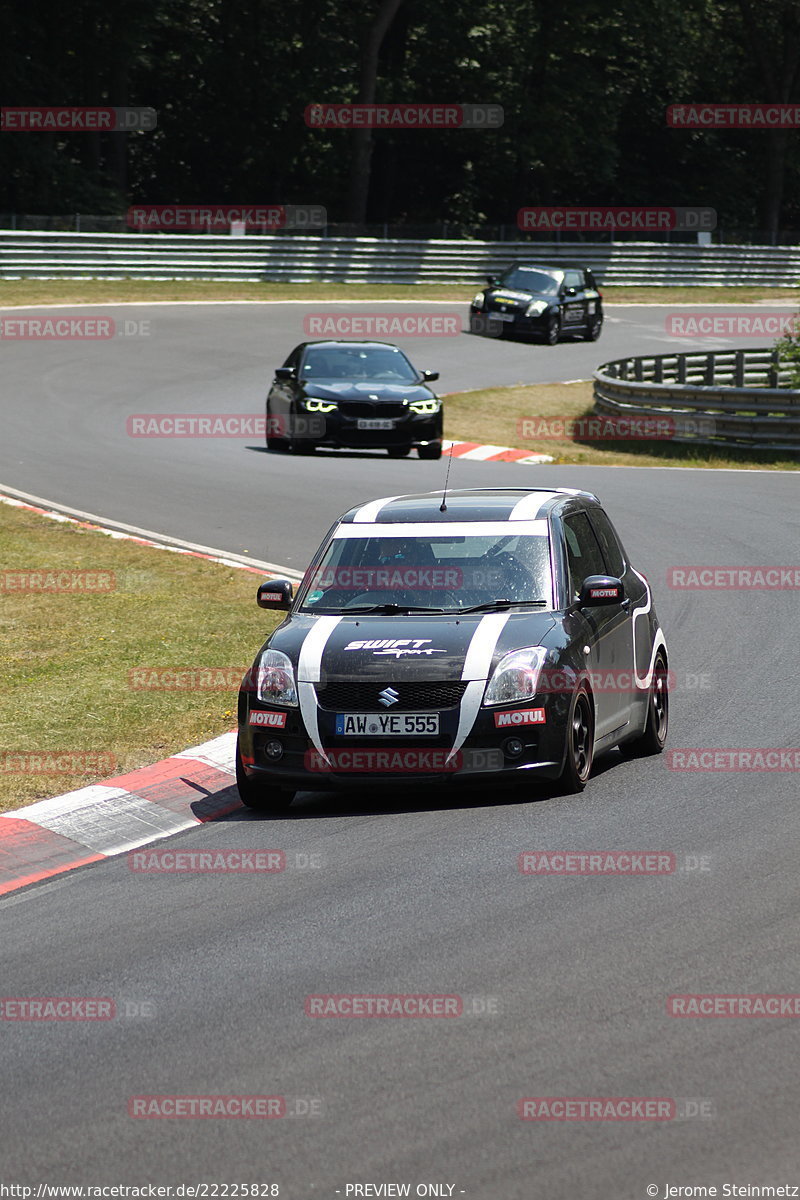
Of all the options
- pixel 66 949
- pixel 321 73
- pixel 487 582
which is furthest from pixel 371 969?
pixel 321 73

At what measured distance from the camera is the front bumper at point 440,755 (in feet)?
28.3

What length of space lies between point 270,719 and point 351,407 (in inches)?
600

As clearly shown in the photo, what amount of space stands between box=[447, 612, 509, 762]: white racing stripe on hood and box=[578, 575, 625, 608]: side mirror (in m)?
0.68

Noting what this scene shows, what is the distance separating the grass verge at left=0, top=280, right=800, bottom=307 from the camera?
40.5m

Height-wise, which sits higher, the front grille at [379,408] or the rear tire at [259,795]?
the front grille at [379,408]

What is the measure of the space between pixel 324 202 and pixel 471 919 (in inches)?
2341

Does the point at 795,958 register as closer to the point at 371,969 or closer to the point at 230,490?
the point at 371,969

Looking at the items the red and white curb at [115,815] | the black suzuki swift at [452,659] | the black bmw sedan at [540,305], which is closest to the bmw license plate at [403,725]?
the black suzuki swift at [452,659]

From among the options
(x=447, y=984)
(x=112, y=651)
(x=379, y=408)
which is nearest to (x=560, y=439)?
(x=379, y=408)

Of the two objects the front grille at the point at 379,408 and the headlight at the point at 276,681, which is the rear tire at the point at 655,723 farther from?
the front grille at the point at 379,408

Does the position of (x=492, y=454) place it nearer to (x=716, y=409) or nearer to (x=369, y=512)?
(x=716, y=409)

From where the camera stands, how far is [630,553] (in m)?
17.1

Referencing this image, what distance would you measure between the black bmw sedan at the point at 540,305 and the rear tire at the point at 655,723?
30.5 metres

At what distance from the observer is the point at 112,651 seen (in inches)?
492
